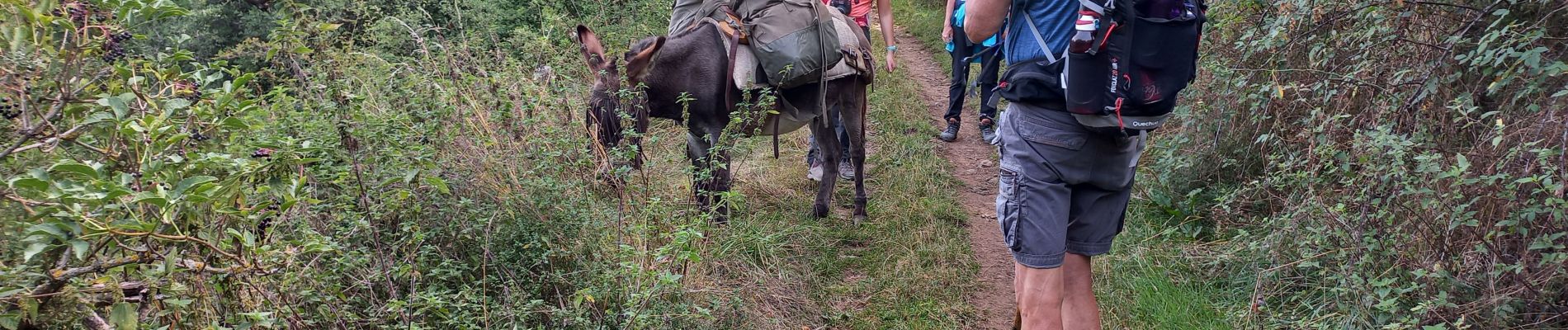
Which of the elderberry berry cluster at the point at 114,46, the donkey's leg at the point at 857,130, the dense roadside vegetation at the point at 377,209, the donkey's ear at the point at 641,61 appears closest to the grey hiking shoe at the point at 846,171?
the dense roadside vegetation at the point at 377,209

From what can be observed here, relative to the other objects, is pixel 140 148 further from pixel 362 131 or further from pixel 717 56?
pixel 717 56

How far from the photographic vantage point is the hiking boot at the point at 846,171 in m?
7.36

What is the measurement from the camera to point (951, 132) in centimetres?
849

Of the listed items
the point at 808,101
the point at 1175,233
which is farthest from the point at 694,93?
the point at 1175,233

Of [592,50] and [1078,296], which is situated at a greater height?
[592,50]

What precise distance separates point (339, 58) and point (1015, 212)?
3.82m

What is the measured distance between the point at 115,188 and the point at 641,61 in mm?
3265

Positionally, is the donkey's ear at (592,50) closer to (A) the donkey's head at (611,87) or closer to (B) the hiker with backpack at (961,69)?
(A) the donkey's head at (611,87)

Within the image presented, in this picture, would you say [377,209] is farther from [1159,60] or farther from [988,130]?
[988,130]

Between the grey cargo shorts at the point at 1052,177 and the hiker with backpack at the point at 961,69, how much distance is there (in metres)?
3.73

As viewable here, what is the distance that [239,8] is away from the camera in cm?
777

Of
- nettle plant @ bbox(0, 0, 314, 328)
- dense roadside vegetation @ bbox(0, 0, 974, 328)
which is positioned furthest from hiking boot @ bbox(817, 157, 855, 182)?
nettle plant @ bbox(0, 0, 314, 328)

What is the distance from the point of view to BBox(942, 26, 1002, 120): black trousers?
298 inches

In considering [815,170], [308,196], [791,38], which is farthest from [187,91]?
[815,170]
